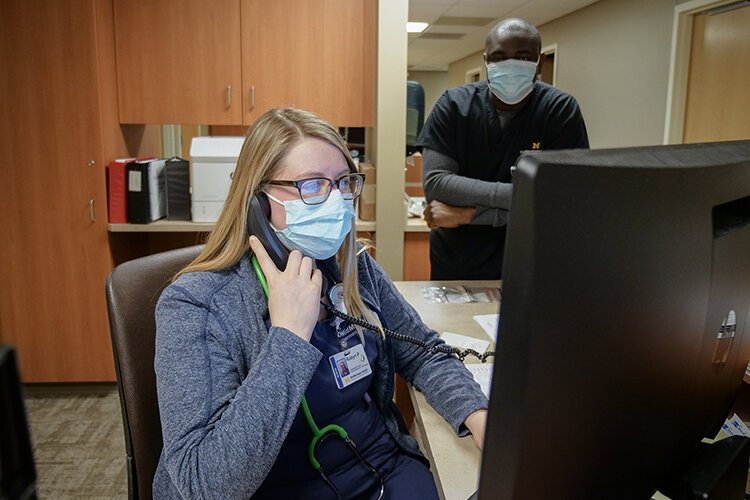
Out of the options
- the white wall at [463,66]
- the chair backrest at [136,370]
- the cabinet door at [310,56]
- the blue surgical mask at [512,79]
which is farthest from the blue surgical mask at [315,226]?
the white wall at [463,66]

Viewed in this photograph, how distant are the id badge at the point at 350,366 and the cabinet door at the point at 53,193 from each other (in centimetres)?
226

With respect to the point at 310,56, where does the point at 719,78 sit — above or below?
above

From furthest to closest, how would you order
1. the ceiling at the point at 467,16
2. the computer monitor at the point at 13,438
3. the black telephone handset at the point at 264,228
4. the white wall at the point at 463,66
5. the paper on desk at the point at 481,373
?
1. the white wall at the point at 463,66
2. the ceiling at the point at 467,16
3. the paper on desk at the point at 481,373
4. the black telephone handset at the point at 264,228
5. the computer monitor at the point at 13,438

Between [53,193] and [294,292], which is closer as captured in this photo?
[294,292]

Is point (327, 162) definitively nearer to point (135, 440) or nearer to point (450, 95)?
point (135, 440)

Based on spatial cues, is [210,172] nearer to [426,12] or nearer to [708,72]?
[708,72]

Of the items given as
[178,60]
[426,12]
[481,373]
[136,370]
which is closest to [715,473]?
[481,373]

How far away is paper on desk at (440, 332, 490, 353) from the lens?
4.96 ft

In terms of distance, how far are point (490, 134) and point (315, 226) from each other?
116cm

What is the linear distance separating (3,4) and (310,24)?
1.43 meters

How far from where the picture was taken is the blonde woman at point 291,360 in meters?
0.94

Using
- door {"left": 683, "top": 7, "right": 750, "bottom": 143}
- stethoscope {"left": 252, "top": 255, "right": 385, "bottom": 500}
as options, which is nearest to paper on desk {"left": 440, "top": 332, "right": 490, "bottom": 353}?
stethoscope {"left": 252, "top": 255, "right": 385, "bottom": 500}

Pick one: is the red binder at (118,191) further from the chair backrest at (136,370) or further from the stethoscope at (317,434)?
the stethoscope at (317,434)

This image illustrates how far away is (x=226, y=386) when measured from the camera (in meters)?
1.00
